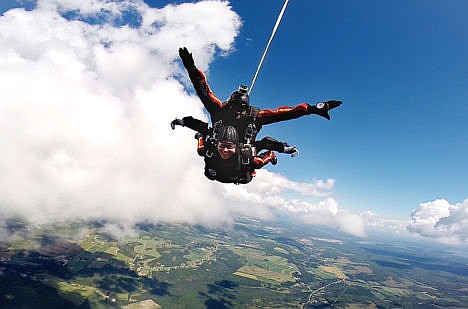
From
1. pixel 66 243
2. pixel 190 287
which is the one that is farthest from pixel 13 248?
pixel 190 287

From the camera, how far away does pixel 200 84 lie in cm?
725

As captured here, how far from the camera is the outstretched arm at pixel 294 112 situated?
21.6 feet

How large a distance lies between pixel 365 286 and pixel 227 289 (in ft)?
342

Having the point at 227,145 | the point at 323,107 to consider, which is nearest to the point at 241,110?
Result: the point at 227,145

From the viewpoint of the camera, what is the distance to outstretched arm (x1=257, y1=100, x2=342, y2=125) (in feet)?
21.6

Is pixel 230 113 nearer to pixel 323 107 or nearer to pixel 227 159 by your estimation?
pixel 227 159

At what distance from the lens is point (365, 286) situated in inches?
Answer: 7436

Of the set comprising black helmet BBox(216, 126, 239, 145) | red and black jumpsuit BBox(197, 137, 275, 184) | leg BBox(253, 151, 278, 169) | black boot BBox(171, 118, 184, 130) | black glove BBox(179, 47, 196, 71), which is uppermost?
black glove BBox(179, 47, 196, 71)

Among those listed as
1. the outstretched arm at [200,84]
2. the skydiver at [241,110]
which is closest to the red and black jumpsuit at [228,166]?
the skydiver at [241,110]

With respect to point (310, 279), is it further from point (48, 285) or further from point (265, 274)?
point (48, 285)

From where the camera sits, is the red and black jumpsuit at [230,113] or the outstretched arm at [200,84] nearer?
the outstretched arm at [200,84]

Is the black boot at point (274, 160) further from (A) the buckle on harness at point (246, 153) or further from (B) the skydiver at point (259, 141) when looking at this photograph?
(A) the buckle on harness at point (246, 153)

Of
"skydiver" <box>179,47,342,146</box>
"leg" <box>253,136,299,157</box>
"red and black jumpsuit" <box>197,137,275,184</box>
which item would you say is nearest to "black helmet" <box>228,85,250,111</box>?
"skydiver" <box>179,47,342,146</box>

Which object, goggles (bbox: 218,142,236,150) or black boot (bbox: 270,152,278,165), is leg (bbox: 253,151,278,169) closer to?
black boot (bbox: 270,152,278,165)
